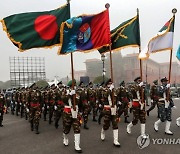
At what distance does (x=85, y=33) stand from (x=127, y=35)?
72.1 inches

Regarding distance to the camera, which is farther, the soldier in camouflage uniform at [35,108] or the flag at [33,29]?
the soldier in camouflage uniform at [35,108]

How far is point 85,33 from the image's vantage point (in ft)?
22.7

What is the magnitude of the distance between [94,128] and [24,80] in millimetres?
24920

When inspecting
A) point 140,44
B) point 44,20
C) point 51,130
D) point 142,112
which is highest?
point 44,20

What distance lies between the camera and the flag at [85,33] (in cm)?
646

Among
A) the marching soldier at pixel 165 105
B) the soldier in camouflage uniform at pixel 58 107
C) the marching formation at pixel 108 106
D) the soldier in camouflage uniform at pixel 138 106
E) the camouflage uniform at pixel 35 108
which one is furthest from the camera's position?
the soldier in camouflage uniform at pixel 58 107

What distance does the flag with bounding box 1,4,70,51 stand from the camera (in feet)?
21.6

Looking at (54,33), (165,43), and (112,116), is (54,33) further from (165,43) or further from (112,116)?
(165,43)

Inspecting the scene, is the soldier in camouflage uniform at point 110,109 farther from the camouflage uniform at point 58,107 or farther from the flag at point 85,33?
the camouflage uniform at point 58,107

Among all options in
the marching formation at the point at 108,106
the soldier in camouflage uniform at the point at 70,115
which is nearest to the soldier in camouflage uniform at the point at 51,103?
the marching formation at the point at 108,106

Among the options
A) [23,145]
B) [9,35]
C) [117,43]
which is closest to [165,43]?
[117,43]

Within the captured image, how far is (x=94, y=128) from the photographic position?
9773mm

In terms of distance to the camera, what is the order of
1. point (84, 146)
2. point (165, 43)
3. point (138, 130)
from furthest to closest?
point (138, 130) → point (165, 43) → point (84, 146)

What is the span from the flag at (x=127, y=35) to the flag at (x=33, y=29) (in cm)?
229
